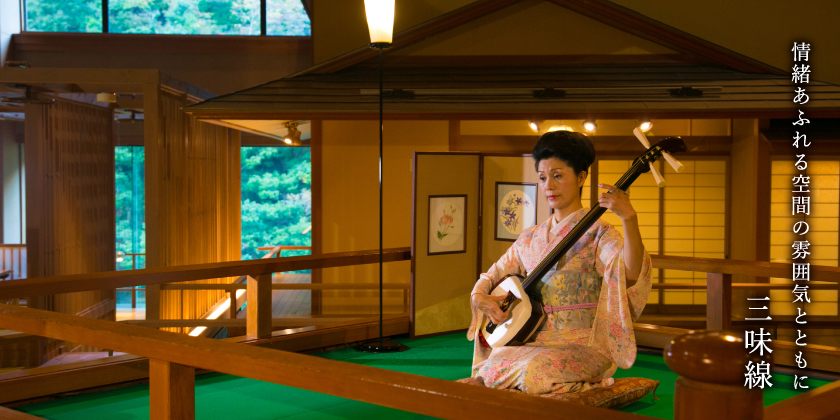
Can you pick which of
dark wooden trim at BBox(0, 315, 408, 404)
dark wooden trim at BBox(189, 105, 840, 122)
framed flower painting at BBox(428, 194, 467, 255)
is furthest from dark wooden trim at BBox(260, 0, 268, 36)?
dark wooden trim at BBox(0, 315, 408, 404)

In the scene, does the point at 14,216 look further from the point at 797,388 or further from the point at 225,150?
the point at 797,388

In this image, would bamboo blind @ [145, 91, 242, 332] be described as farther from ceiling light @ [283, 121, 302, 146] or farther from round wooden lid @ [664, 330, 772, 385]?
round wooden lid @ [664, 330, 772, 385]

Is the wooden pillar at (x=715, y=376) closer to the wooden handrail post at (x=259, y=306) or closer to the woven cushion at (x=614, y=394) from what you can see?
the woven cushion at (x=614, y=394)

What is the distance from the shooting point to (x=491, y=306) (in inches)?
106

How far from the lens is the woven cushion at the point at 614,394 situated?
8.48 ft

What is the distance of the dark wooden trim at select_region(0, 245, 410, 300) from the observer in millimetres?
2875

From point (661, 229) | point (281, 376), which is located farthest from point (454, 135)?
point (281, 376)

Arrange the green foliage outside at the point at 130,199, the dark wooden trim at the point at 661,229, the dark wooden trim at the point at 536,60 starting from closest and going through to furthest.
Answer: the dark wooden trim at the point at 536,60 → the dark wooden trim at the point at 661,229 → the green foliage outside at the point at 130,199

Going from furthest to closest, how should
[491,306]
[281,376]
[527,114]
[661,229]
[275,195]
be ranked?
[275,195] < [661,229] < [527,114] < [491,306] < [281,376]

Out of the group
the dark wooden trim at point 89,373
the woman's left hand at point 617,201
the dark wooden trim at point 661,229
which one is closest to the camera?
the woman's left hand at point 617,201

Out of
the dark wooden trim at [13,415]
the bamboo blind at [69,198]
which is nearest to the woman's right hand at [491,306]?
the dark wooden trim at [13,415]

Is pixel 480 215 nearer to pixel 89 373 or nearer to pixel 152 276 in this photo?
pixel 152 276

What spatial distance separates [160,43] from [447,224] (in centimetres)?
710

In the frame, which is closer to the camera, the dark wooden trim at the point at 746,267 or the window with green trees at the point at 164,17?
the dark wooden trim at the point at 746,267
